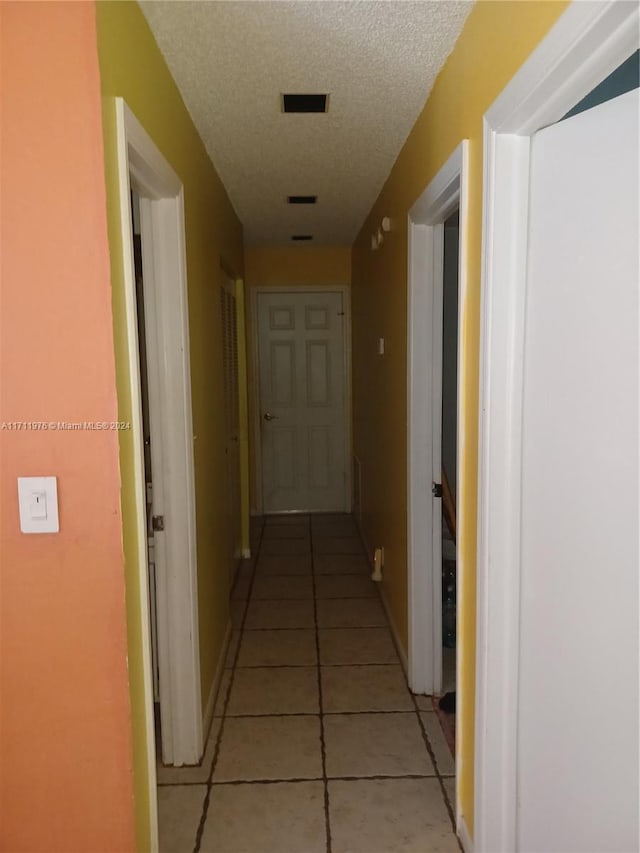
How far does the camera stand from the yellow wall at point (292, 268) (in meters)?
4.97

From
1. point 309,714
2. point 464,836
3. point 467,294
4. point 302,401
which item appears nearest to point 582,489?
point 467,294

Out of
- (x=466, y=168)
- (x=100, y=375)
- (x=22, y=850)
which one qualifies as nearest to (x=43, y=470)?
(x=100, y=375)

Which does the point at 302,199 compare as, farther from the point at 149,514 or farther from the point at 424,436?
the point at 149,514

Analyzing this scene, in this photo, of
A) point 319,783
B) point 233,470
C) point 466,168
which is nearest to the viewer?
point 466,168

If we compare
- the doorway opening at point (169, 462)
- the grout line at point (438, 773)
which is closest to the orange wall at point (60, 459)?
the doorway opening at point (169, 462)

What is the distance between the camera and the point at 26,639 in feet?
4.39

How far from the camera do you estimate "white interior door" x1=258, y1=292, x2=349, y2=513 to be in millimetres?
5082

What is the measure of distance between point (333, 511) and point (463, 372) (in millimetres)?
3716

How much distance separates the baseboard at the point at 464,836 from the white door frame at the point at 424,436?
2.47 feet

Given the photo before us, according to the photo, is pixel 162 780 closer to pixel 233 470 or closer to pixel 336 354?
pixel 233 470

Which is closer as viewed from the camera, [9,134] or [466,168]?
[9,134]

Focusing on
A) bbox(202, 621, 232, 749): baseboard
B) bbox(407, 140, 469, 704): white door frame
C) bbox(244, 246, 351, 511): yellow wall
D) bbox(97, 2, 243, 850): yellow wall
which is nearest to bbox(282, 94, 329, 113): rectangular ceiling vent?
bbox(97, 2, 243, 850): yellow wall

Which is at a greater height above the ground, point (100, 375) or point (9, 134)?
point (9, 134)

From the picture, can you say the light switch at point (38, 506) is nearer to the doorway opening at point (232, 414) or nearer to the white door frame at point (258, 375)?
the doorway opening at point (232, 414)
